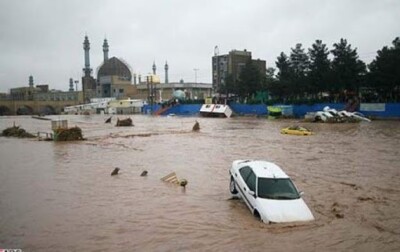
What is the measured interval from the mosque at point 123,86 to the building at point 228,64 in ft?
38.5

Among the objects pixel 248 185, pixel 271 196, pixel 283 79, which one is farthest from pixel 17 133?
pixel 283 79

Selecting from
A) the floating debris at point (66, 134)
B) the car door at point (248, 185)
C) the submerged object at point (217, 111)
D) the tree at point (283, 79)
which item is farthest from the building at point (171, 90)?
the car door at point (248, 185)

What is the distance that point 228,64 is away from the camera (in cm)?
11506

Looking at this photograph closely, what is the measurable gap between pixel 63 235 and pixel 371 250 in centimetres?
747

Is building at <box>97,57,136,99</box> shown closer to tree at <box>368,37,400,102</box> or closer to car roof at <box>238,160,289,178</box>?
tree at <box>368,37,400,102</box>

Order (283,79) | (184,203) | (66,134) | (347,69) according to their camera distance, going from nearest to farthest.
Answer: (184,203), (66,134), (347,69), (283,79)

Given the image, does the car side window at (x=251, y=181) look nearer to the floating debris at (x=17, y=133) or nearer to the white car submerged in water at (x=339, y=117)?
the floating debris at (x=17, y=133)

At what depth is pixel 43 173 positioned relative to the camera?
20703 mm

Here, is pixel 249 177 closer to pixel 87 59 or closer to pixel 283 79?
pixel 283 79

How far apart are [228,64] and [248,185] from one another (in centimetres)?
10423

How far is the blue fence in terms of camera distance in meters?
54.5

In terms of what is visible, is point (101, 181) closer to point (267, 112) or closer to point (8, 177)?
point (8, 177)

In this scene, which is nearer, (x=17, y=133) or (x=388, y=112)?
(x=17, y=133)

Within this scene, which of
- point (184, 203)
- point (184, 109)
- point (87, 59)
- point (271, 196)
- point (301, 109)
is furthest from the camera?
point (87, 59)
